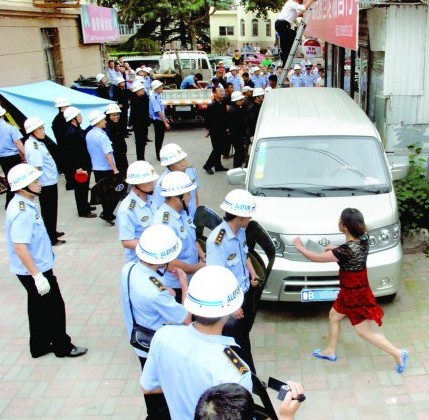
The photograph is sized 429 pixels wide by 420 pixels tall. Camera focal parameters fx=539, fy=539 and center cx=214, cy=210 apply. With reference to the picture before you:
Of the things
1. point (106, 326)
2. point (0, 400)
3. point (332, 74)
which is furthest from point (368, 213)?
point (332, 74)

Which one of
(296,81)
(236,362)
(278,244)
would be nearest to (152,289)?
(236,362)

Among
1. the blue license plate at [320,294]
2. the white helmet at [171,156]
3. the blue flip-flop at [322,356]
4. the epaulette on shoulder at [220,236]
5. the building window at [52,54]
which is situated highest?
the building window at [52,54]

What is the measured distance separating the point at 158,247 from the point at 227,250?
957mm

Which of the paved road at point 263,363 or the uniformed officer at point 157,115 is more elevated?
the uniformed officer at point 157,115

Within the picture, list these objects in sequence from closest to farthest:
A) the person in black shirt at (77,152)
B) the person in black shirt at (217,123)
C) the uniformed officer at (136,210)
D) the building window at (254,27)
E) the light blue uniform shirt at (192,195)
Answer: the uniformed officer at (136,210) < the light blue uniform shirt at (192,195) < the person in black shirt at (77,152) < the person in black shirt at (217,123) < the building window at (254,27)

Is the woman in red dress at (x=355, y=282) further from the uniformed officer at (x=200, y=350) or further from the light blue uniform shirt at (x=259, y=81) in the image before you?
the light blue uniform shirt at (x=259, y=81)

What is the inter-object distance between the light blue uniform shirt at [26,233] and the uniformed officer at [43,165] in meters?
2.84

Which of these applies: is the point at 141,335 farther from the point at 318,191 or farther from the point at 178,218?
the point at 318,191

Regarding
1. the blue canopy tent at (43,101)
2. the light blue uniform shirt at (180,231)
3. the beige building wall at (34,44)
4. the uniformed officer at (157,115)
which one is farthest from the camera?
the beige building wall at (34,44)

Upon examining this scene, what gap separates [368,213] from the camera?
205 inches

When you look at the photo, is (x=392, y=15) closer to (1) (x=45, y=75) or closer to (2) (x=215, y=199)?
(2) (x=215, y=199)

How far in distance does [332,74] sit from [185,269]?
12.2 meters

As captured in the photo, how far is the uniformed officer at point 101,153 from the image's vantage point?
814cm

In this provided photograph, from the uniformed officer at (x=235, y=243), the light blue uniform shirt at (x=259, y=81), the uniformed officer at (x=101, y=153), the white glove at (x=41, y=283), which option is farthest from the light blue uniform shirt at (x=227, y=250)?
the light blue uniform shirt at (x=259, y=81)
